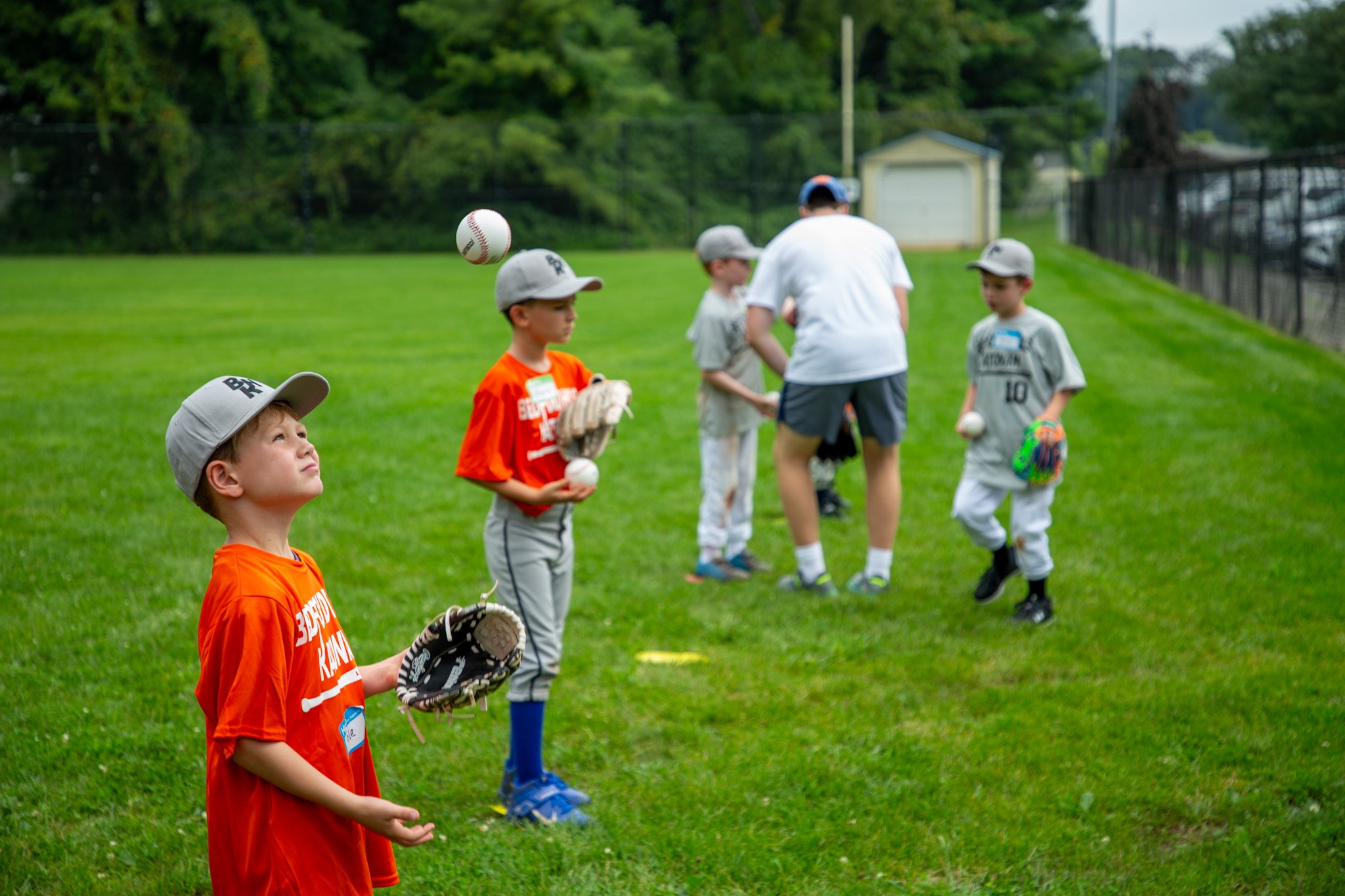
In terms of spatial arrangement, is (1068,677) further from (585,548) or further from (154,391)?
(154,391)

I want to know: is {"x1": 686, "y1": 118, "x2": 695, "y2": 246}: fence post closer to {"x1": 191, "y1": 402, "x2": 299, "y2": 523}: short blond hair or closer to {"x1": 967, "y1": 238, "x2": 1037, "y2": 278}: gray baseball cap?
{"x1": 967, "y1": 238, "x2": 1037, "y2": 278}: gray baseball cap

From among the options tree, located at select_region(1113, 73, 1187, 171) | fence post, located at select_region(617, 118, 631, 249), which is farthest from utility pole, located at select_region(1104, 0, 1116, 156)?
fence post, located at select_region(617, 118, 631, 249)

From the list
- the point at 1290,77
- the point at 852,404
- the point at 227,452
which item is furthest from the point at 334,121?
the point at 227,452

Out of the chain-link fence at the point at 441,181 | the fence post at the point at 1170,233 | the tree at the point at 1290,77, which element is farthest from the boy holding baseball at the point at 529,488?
the tree at the point at 1290,77

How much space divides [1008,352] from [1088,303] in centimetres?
1417

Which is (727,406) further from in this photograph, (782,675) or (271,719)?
(271,719)

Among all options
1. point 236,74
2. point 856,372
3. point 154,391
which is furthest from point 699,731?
point 236,74

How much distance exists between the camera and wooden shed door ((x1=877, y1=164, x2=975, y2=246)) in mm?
38844

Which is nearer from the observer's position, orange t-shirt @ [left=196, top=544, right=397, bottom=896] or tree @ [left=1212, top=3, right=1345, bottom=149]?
orange t-shirt @ [left=196, top=544, right=397, bottom=896]

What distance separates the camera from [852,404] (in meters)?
5.74

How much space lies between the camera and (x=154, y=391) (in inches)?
439

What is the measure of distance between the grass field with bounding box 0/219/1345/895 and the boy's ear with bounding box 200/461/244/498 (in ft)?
5.45

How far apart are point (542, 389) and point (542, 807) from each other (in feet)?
4.49

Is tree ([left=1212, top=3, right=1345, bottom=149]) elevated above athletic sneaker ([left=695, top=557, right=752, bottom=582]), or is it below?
above
